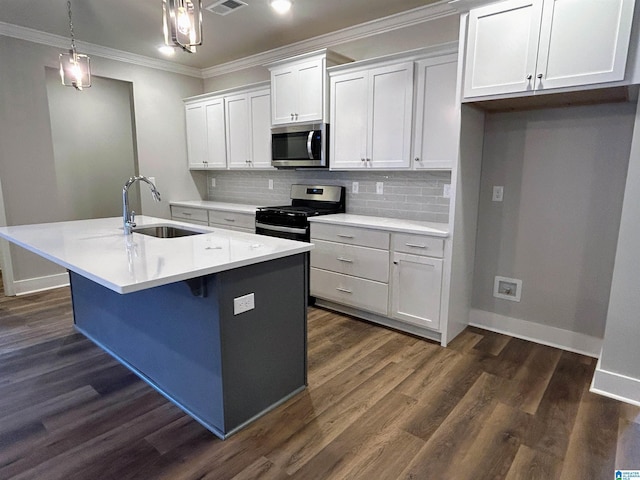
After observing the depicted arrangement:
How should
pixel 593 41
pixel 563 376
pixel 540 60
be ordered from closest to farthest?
pixel 593 41 < pixel 540 60 < pixel 563 376

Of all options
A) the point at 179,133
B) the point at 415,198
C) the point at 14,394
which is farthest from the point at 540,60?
the point at 179,133

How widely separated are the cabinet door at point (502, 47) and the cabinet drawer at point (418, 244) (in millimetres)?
1014

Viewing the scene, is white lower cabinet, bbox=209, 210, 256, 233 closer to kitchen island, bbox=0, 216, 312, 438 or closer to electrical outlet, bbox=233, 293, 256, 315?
kitchen island, bbox=0, 216, 312, 438

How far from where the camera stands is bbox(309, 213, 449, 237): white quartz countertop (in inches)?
111

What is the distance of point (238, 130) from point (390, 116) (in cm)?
209

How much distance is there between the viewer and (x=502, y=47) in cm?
232

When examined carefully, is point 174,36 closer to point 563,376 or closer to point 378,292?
point 378,292

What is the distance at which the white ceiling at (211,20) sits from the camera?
10.3 feet

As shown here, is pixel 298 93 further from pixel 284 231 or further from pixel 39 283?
pixel 39 283

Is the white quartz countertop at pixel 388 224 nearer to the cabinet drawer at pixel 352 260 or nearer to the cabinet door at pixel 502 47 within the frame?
the cabinet drawer at pixel 352 260

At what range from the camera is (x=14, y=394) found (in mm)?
2227

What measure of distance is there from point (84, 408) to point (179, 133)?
389 centimetres

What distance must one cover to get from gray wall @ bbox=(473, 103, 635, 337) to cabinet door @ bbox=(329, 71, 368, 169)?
102cm

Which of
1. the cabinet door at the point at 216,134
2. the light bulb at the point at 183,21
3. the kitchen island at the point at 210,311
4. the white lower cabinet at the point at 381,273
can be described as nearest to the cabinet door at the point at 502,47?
the white lower cabinet at the point at 381,273
